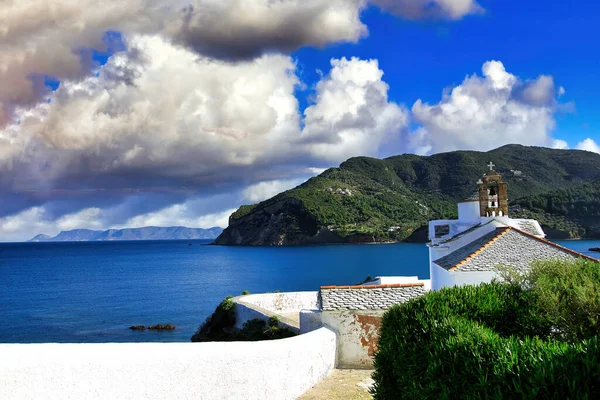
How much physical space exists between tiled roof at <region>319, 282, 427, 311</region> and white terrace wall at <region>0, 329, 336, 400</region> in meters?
3.34

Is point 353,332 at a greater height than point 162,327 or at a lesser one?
greater

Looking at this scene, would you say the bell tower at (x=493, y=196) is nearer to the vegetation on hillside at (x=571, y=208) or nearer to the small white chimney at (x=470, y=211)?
the small white chimney at (x=470, y=211)

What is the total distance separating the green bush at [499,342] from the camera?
491cm

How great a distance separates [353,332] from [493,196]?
1518cm

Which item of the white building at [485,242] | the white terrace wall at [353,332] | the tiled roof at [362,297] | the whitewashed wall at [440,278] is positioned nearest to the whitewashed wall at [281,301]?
the whitewashed wall at [440,278]

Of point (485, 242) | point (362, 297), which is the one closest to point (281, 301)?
point (362, 297)

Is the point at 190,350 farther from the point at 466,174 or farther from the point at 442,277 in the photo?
the point at 466,174

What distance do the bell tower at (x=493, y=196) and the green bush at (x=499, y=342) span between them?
15.3 metres

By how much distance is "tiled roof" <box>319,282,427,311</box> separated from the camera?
48.5ft

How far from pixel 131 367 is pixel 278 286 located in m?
64.3

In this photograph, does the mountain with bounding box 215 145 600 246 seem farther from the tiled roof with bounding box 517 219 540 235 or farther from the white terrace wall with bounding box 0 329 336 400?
the white terrace wall with bounding box 0 329 336 400

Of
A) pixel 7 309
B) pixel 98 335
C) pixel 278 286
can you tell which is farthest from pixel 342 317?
pixel 278 286

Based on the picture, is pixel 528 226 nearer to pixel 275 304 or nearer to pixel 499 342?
pixel 275 304

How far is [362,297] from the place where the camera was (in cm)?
1512
